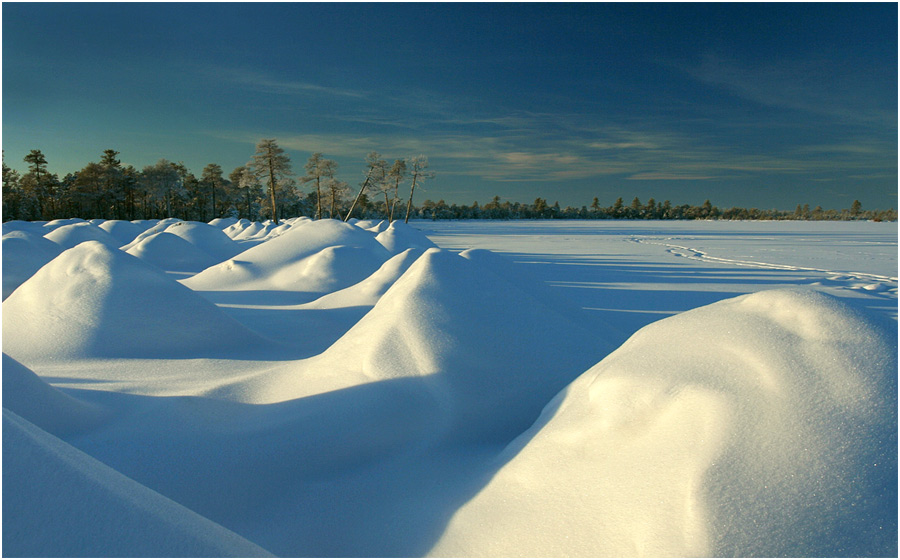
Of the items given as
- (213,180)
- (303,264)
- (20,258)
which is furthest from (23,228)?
(213,180)

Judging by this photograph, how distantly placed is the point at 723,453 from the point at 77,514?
89.9 inches

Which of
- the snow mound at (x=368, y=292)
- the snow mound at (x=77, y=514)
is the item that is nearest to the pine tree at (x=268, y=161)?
the snow mound at (x=368, y=292)

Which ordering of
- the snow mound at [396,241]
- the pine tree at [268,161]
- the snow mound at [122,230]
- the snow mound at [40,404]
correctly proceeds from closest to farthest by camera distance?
the snow mound at [40,404] < the snow mound at [396,241] < the snow mound at [122,230] < the pine tree at [268,161]

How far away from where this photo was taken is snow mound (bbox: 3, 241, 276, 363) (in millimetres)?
5070

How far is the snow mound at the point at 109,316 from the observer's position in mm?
5070

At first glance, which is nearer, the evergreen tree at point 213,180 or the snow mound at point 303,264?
the snow mound at point 303,264

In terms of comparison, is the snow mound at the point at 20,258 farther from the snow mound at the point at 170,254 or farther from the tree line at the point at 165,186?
the tree line at the point at 165,186

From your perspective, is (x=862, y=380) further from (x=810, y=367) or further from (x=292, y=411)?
(x=292, y=411)

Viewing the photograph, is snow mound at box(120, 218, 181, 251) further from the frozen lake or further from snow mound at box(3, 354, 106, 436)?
snow mound at box(3, 354, 106, 436)

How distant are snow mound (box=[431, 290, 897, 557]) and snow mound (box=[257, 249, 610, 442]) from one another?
0.96 meters

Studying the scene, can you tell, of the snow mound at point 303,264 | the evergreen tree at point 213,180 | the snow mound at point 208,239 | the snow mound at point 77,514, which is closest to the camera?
the snow mound at point 77,514

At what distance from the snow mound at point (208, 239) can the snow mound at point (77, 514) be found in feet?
52.7

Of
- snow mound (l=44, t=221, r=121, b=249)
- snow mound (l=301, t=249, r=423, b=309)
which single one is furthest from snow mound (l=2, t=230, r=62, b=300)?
snow mound (l=301, t=249, r=423, b=309)

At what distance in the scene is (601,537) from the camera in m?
1.87
